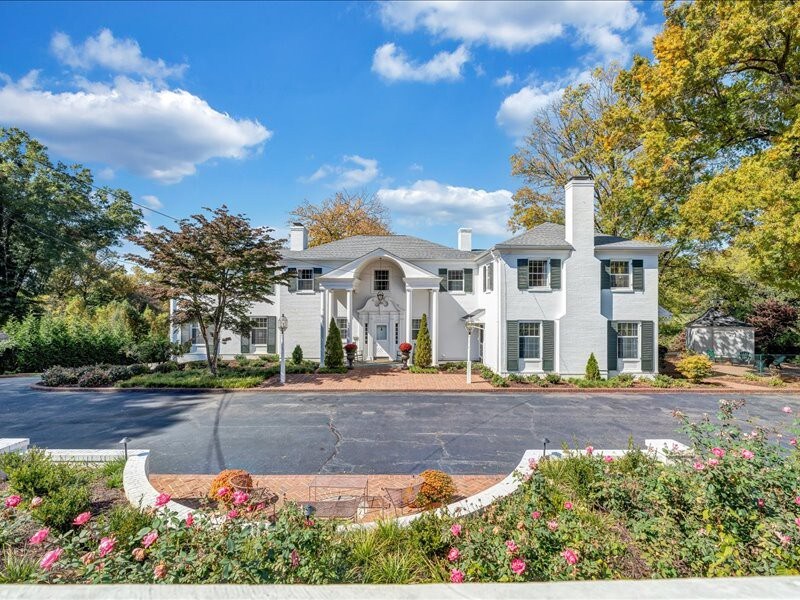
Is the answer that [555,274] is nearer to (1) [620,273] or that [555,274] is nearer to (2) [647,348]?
(1) [620,273]

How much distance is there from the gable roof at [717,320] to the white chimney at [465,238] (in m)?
16.4

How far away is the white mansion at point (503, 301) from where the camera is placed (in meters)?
16.5

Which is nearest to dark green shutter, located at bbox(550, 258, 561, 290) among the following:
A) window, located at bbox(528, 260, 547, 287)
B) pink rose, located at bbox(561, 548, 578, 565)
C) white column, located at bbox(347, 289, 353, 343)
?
window, located at bbox(528, 260, 547, 287)

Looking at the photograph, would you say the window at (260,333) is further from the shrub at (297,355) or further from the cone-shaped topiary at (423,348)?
the cone-shaped topiary at (423,348)

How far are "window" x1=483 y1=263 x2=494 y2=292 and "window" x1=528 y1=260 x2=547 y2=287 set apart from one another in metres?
1.93

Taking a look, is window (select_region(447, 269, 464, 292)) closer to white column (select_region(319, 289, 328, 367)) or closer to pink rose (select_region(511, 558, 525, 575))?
white column (select_region(319, 289, 328, 367))

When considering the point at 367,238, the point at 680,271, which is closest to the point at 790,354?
the point at 680,271

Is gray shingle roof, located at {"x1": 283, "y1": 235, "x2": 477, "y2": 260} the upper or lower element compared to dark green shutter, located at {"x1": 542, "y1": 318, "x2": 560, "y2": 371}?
upper

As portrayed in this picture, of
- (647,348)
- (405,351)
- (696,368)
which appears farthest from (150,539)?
(696,368)

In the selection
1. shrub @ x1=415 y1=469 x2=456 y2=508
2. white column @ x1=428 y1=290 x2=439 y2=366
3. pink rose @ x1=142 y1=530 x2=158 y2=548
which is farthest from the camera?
white column @ x1=428 y1=290 x2=439 y2=366

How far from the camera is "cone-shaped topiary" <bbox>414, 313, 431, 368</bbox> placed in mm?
18859

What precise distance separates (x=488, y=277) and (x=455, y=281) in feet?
8.94

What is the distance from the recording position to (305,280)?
2122cm

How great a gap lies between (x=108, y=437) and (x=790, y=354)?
3502 cm
